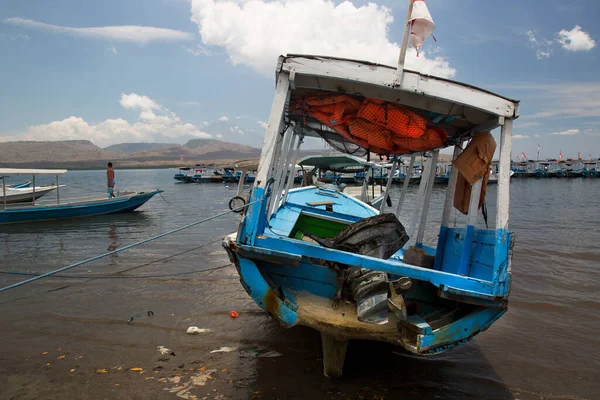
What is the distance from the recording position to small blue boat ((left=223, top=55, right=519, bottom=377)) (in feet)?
12.7

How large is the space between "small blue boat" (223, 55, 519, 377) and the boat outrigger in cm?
1

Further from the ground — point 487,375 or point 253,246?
point 253,246

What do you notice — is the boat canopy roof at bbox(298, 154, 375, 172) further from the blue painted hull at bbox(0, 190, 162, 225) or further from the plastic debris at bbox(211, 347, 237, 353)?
the blue painted hull at bbox(0, 190, 162, 225)

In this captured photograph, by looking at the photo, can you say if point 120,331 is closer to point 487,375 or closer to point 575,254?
point 487,375

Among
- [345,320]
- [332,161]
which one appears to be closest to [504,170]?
[345,320]

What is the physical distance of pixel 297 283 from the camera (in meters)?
4.75

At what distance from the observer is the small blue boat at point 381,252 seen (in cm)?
388

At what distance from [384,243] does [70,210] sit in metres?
16.3

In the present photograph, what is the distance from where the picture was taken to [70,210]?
→ 56.2ft

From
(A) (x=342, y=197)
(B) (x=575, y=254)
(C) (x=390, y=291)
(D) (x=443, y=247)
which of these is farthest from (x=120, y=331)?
(B) (x=575, y=254)

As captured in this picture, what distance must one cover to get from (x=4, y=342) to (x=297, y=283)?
3.98 metres

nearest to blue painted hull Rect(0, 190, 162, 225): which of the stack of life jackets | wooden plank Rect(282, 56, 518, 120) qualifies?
the stack of life jackets

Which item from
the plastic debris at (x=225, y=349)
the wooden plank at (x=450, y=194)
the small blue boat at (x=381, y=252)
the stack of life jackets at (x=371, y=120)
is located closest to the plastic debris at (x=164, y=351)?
the plastic debris at (x=225, y=349)

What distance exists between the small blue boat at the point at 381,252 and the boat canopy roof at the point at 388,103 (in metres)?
0.01
